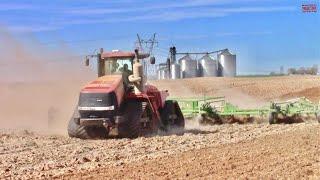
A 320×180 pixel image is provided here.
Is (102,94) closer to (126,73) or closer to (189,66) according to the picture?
(126,73)

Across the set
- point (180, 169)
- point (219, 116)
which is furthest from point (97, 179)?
point (219, 116)

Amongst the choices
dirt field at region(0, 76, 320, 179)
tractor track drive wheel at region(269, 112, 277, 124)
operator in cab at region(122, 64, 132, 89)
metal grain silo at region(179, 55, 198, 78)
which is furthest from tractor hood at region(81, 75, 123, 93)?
metal grain silo at region(179, 55, 198, 78)

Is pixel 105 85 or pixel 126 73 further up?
pixel 126 73

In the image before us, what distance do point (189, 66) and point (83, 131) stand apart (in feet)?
234

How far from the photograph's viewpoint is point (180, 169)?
1112 centimetres

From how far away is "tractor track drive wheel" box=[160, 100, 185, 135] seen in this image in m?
20.4

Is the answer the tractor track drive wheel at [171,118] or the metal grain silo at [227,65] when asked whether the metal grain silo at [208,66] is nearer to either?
the metal grain silo at [227,65]

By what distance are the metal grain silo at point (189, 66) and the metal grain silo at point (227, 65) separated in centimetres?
364

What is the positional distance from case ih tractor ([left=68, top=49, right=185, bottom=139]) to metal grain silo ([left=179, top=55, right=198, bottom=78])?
67909mm

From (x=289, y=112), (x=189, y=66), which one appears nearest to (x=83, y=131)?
(x=289, y=112)

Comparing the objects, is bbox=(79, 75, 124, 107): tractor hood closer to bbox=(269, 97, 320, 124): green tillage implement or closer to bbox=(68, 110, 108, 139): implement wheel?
bbox=(68, 110, 108, 139): implement wheel

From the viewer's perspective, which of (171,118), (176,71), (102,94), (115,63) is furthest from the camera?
(176,71)

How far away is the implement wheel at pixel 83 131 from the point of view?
720 inches

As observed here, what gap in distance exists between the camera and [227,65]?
8669 cm
